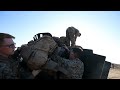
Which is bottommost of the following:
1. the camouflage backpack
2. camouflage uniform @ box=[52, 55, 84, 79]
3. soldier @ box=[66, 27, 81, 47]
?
camouflage uniform @ box=[52, 55, 84, 79]

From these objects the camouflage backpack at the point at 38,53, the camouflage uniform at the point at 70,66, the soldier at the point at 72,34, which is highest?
the soldier at the point at 72,34

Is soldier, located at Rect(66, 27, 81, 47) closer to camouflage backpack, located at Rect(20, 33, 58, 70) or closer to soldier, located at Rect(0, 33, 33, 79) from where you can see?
camouflage backpack, located at Rect(20, 33, 58, 70)

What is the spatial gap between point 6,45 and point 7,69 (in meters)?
0.57

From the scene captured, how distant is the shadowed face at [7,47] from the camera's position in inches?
106


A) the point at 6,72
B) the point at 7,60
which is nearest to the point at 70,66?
the point at 7,60

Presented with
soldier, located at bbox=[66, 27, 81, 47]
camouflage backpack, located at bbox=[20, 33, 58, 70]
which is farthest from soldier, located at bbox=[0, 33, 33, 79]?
soldier, located at bbox=[66, 27, 81, 47]

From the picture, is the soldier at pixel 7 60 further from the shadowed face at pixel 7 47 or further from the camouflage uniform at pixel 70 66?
the camouflage uniform at pixel 70 66

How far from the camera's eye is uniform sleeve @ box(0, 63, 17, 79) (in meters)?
2.15

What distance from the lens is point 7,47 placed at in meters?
2.71

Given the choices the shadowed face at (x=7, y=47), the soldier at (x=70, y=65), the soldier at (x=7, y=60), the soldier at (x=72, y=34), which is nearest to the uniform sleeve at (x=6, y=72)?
the soldier at (x=7, y=60)

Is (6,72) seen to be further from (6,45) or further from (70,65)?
(70,65)

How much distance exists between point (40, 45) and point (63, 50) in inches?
19.0

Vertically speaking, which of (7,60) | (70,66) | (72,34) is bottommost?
(70,66)
